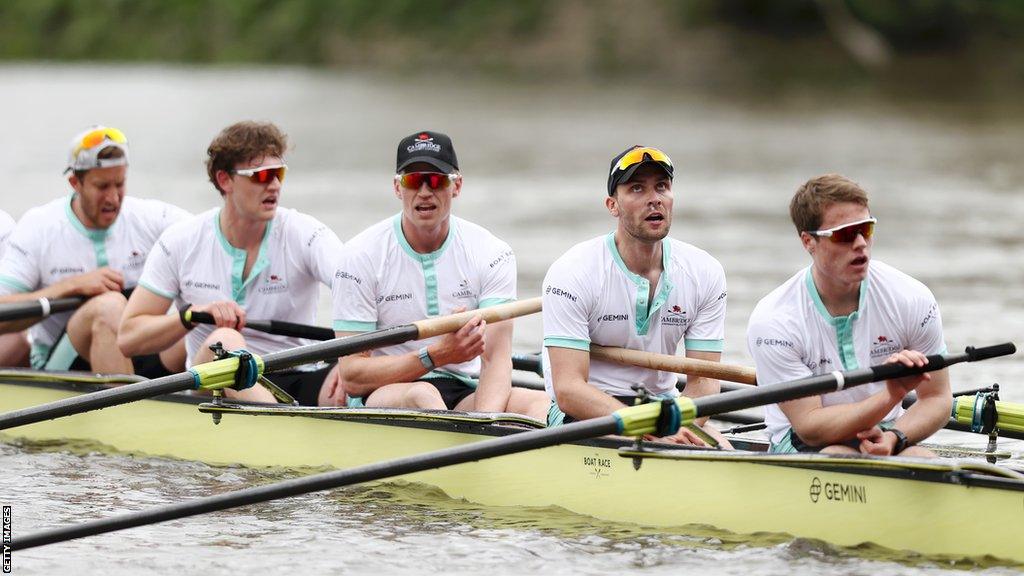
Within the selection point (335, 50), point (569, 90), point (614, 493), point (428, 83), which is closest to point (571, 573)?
point (614, 493)

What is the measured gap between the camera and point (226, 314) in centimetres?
862

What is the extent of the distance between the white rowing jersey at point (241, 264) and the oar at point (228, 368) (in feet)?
3.44

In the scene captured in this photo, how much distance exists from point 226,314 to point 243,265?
0.50 m

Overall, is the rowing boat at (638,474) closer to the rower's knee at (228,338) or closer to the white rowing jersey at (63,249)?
the rower's knee at (228,338)

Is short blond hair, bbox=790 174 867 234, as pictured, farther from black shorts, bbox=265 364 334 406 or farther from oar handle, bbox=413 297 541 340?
black shorts, bbox=265 364 334 406

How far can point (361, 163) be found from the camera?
29.1 meters

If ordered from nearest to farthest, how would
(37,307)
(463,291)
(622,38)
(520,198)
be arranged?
(463,291) → (37,307) → (520,198) → (622,38)

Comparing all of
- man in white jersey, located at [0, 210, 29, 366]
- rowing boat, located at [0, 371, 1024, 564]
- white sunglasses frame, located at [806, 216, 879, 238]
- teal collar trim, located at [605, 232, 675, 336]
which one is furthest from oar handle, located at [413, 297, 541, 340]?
man in white jersey, located at [0, 210, 29, 366]

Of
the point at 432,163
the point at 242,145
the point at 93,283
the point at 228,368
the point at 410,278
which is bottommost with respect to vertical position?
the point at 228,368

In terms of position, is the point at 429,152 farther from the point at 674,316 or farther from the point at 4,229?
the point at 4,229

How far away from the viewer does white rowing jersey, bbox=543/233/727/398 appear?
7445 millimetres

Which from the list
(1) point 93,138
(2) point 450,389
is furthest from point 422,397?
(1) point 93,138

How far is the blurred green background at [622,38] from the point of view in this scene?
44812 millimetres

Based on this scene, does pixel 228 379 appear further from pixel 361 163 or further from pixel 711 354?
pixel 361 163
